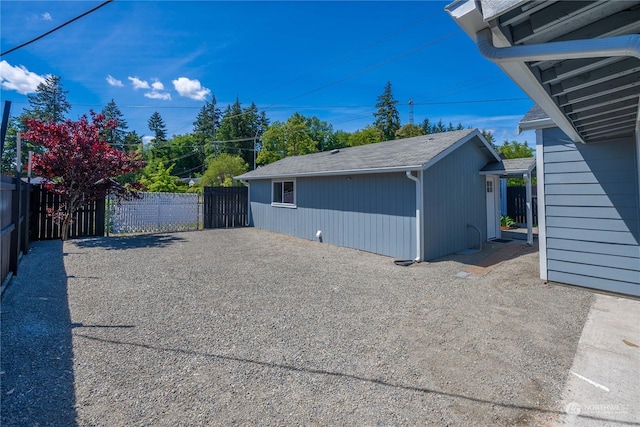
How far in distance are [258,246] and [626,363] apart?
800cm

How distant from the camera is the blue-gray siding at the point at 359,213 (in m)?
7.52

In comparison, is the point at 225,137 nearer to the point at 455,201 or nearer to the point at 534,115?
the point at 455,201

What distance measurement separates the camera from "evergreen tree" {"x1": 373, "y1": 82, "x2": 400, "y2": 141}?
40.8 meters

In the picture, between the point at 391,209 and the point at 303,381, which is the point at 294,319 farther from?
the point at 391,209

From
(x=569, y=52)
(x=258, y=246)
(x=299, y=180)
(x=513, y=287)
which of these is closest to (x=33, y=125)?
(x=258, y=246)

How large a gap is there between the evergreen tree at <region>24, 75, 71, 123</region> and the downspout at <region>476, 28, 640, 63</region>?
47.4 meters

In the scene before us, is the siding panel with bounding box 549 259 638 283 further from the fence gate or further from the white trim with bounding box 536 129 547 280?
the fence gate

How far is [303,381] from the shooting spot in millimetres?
2598

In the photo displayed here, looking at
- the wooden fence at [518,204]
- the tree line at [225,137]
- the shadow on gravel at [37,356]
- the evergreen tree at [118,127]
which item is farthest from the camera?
the evergreen tree at [118,127]

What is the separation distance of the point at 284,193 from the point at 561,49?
35.5ft

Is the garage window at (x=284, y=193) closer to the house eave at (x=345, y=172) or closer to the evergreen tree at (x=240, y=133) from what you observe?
the house eave at (x=345, y=172)

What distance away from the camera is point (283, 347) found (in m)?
3.18

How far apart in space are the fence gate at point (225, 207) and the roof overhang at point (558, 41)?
12605 millimetres

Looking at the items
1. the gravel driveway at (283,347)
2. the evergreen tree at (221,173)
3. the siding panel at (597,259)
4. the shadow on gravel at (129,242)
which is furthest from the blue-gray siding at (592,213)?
the evergreen tree at (221,173)
